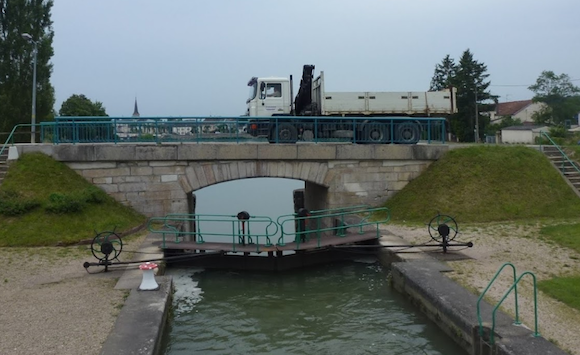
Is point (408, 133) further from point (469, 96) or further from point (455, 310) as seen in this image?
point (469, 96)

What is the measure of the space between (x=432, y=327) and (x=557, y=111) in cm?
7303

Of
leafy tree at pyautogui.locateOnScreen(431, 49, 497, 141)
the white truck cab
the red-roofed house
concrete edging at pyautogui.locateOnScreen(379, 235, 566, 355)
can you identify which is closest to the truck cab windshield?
the white truck cab

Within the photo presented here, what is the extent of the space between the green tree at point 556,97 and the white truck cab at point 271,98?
6017 cm

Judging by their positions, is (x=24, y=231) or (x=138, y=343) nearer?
(x=138, y=343)

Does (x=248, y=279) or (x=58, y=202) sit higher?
(x=58, y=202)

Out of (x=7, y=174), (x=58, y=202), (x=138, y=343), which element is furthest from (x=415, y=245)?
(x=7, y=174)

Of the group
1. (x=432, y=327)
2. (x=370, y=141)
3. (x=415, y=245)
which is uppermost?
(x=370, y=141)

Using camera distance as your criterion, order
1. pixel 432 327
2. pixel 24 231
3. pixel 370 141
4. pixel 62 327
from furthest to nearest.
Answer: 1. pixel 370 141
2. pixel 24 231
3. pixel 432 327
4. pixel 62 327

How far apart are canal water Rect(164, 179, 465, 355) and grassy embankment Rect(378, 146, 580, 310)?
4.11 m

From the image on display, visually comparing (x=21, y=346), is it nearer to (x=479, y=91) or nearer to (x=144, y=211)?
(x=144, y=211)

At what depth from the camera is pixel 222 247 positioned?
43.9 feet

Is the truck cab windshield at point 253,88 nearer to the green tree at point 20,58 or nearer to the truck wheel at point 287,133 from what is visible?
the truck wheel at point 287,133

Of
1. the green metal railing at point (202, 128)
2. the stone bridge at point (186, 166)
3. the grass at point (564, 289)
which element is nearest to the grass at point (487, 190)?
the green metal railing at point (202, 128)

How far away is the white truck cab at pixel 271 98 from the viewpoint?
19.7m
